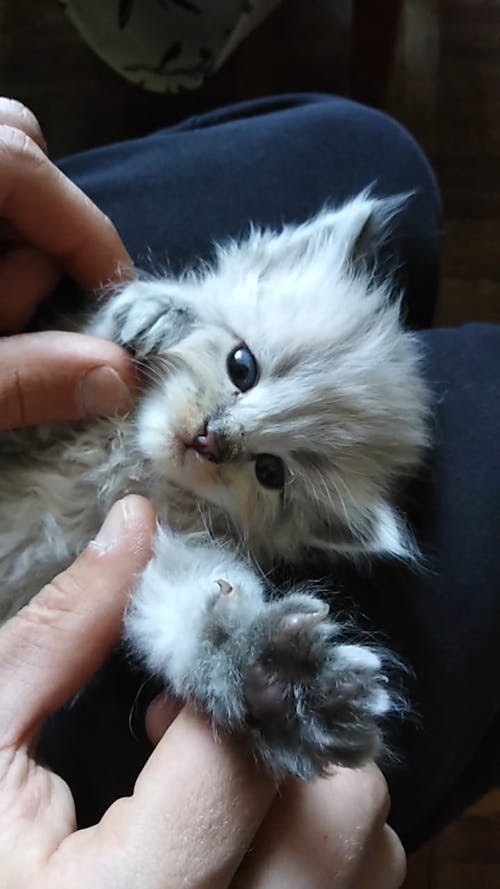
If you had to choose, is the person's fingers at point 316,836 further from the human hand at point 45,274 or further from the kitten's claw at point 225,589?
the human hand at point 45,274

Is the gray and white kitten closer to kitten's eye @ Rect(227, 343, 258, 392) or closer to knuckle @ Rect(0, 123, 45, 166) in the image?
kitten's eye @ Rect(227, 343, 258, 392)

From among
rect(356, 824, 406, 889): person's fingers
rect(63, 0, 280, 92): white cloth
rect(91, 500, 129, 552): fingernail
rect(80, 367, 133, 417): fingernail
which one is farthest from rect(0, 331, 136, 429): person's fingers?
rect(63, 0, 280, 92): white cloth

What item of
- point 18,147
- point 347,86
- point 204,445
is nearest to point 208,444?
point 204,445

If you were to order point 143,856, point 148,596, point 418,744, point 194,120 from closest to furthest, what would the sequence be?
point 143,856
point 148,596
point 418,744
point 194,120

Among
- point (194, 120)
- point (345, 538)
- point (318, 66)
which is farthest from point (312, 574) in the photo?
point (318, 66)

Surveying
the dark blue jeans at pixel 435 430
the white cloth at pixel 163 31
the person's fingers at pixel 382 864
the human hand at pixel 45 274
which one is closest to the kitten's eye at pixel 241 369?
the human hand at pixel 45 274

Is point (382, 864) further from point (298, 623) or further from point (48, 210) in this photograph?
point (48, 210)

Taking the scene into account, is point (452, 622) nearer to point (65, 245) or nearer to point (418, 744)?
point (418, 744)
